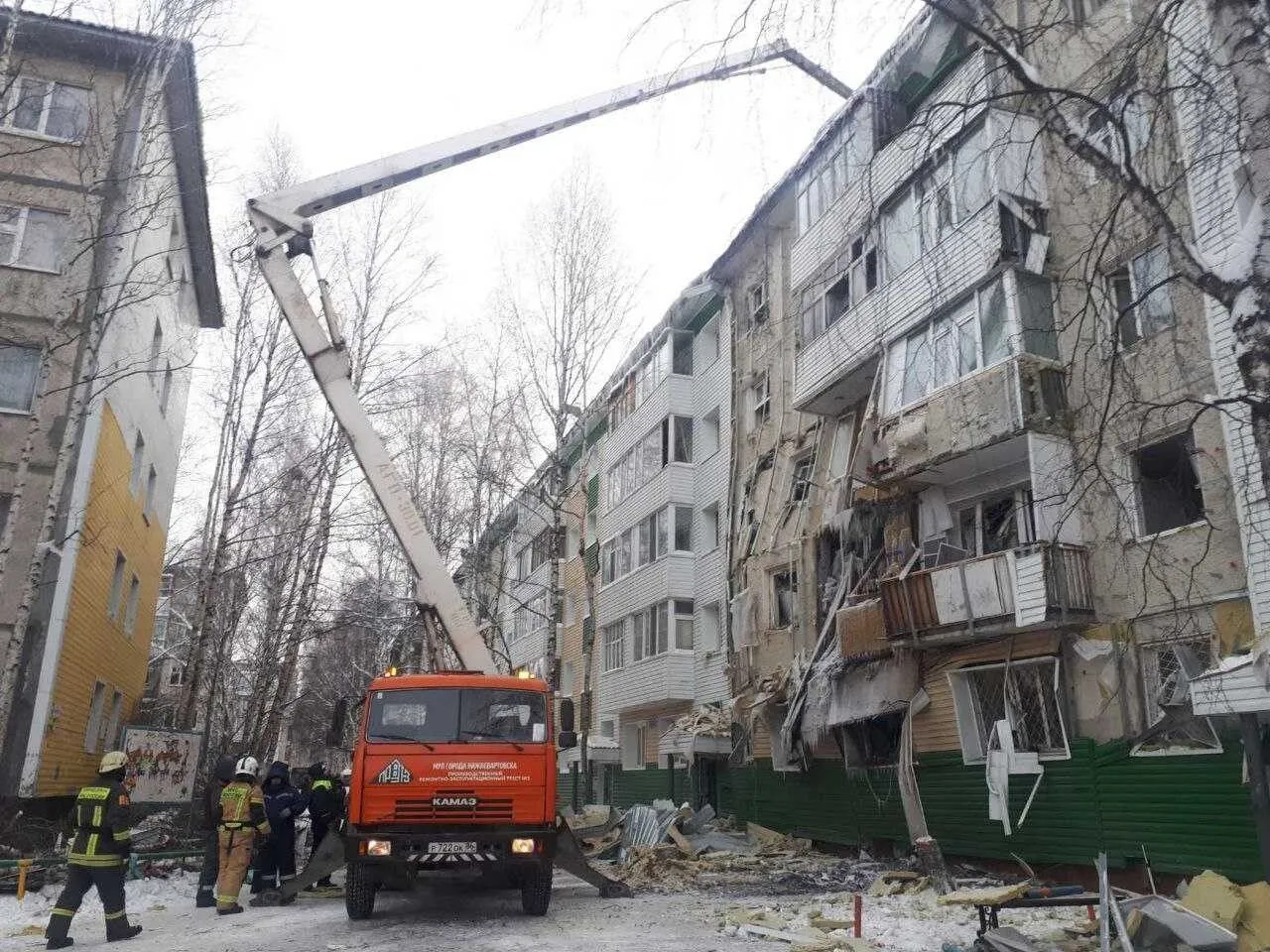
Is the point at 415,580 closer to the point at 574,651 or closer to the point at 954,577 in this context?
the point at 954,577

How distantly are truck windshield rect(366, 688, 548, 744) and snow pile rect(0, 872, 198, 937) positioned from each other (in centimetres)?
400

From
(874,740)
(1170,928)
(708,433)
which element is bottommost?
(1170,928)

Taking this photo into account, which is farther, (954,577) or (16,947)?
(954,577)

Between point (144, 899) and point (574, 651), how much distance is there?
76.3 ft

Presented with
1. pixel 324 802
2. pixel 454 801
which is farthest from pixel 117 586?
pixel 454 801

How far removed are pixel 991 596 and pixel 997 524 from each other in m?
2.06

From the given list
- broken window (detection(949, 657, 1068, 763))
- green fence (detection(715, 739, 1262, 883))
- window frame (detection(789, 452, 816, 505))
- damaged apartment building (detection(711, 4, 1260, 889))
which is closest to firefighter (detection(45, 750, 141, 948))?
damaged apartment building (detection(711, 4, 1260, 889))

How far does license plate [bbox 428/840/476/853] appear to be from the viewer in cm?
980

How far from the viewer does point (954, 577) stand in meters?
14.1

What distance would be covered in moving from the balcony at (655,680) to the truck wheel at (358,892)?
1560 centimetres

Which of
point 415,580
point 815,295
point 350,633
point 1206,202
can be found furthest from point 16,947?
point 350,633

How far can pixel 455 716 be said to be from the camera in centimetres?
1073

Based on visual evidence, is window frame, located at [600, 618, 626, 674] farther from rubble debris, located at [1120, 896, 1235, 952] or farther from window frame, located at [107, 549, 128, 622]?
rubble debris, located at [1120, 896, 1235, 952]

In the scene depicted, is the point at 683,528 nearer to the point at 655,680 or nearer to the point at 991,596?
the point at 655,680
